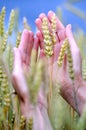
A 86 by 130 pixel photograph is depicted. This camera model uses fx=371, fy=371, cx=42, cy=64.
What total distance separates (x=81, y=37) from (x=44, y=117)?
0.34 meters

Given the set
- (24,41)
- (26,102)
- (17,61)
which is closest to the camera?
(26,102)

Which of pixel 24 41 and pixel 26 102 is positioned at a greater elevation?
pixel 24 41

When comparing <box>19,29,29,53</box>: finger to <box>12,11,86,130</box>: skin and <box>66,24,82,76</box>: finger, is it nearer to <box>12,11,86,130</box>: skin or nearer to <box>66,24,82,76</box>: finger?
<box>12,11,86,130</box>: skin

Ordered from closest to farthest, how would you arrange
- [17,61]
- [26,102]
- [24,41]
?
[26,102] → [17,61] → [24,41]

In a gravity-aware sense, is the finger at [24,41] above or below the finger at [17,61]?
above

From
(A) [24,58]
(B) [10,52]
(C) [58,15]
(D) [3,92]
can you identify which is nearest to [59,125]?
(D) [3,92]

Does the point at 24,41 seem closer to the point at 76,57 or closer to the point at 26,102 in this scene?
the point at 76,57

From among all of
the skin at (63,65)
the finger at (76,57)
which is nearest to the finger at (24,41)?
the skin at (63,65)

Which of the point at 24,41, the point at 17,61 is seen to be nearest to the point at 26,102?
the point at 17,61

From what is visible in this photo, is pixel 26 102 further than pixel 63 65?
No

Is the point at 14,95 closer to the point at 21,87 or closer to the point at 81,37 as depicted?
the point at 21,87

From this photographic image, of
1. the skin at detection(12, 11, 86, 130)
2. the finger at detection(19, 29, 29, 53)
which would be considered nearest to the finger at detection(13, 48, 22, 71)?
the skin at detection(12, 11, 86, 130)

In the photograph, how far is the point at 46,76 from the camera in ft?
2.51

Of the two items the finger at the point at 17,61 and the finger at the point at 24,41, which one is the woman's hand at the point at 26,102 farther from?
the finger at the point at 24,41
